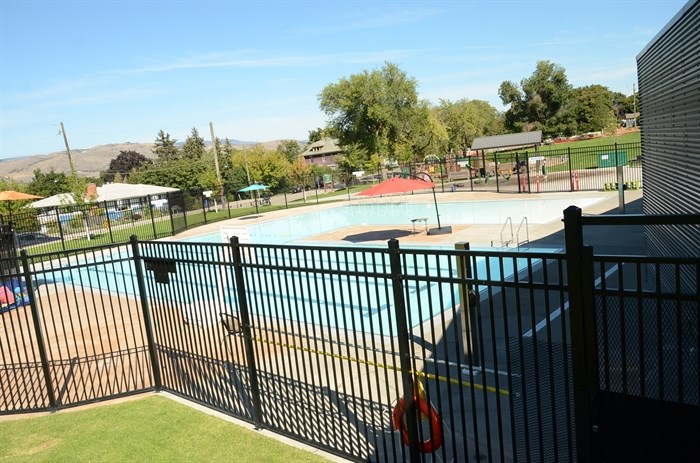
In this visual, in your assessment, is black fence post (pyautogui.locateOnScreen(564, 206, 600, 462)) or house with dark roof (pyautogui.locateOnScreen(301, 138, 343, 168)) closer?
black fence post (pyautogui.locateOnScreen(564, 206, 600, 462))

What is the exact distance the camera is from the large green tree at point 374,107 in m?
56.2

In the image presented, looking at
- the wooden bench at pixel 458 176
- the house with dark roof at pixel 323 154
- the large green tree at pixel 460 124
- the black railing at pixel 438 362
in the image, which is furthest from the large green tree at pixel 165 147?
the black railing at pixel 438 362

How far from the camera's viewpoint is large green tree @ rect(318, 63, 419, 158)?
56.2 meters

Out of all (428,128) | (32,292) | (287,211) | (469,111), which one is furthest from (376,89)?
(32,292)

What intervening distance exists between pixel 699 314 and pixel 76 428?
6661 mm

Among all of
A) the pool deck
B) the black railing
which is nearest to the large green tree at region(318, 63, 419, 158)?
the pool deck

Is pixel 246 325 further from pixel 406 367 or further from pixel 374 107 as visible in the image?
pixel 374 107

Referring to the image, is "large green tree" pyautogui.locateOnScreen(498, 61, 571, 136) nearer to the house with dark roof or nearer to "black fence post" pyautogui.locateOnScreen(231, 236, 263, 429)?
the house with dark roof

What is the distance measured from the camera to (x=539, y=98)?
74.3 m

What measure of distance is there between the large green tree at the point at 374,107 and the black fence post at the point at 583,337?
53547 millimetres

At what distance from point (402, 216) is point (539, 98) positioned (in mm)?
54952

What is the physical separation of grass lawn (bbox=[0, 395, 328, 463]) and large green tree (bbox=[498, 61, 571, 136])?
75.2 m

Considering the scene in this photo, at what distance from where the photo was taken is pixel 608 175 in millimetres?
33938

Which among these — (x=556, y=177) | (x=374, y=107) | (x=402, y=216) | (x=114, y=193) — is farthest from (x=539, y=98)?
(x=114, y=193)
